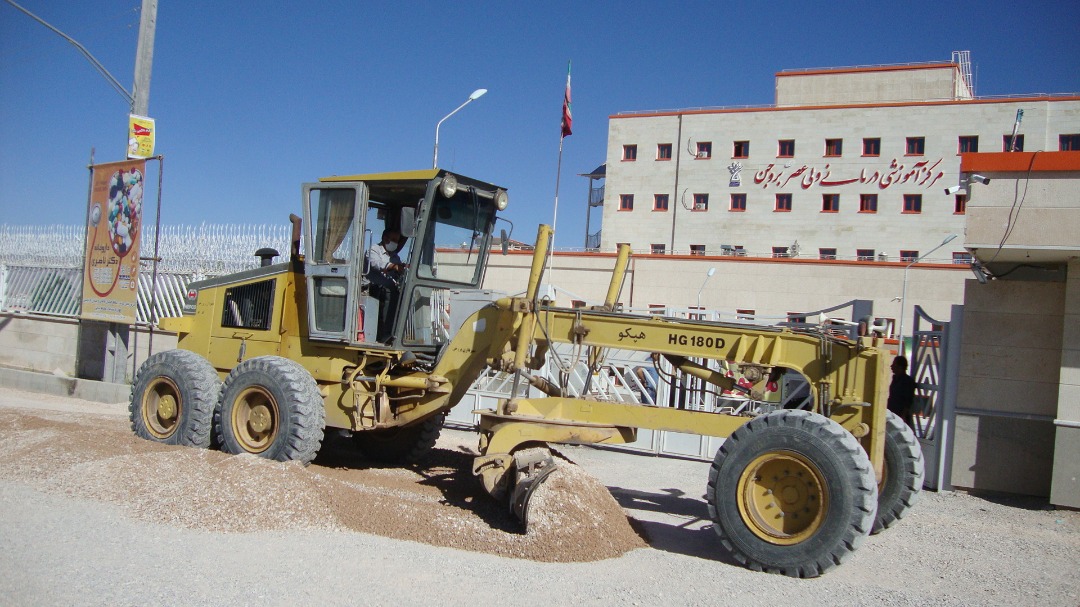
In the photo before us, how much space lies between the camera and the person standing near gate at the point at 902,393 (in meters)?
10.8

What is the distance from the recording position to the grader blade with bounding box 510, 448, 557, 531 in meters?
6.17

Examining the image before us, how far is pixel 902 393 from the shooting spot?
10.8m

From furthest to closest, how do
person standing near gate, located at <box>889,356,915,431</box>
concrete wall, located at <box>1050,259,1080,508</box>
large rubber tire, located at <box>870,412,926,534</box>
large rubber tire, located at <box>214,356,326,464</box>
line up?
person standing near gate, located at <box>889,356,915,431</box> < concrete wall, located at <box>1050,259,1080,508</box> < large rubber tire, located at <box>214,356,326,464</box> < large rubber tire, located at <box>870,412,926,534</box>

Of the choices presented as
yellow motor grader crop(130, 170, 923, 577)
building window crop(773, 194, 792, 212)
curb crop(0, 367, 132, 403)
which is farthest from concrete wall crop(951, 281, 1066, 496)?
building window crop(773, 194, 792, 212)

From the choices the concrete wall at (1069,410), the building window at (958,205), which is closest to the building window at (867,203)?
the building window at (958,205)

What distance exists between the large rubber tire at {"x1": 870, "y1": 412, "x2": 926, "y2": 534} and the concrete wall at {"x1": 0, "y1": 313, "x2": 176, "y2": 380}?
12139mm

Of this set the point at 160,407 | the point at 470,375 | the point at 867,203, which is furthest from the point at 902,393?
the point at 867,203

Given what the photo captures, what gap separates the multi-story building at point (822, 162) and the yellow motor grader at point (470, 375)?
3529 cm

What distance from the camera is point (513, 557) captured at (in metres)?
5.63

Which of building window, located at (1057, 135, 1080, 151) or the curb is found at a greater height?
building window, located at (1057, 135, 1080, 151)

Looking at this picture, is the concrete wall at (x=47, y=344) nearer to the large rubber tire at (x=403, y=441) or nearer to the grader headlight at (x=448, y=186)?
the large rubber tire at (x=403, y=441)

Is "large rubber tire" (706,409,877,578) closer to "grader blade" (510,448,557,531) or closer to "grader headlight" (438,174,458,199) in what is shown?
"grader blade" (510,448,557,531)

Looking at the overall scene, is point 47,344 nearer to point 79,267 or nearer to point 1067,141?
point 79,267

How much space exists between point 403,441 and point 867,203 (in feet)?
125
